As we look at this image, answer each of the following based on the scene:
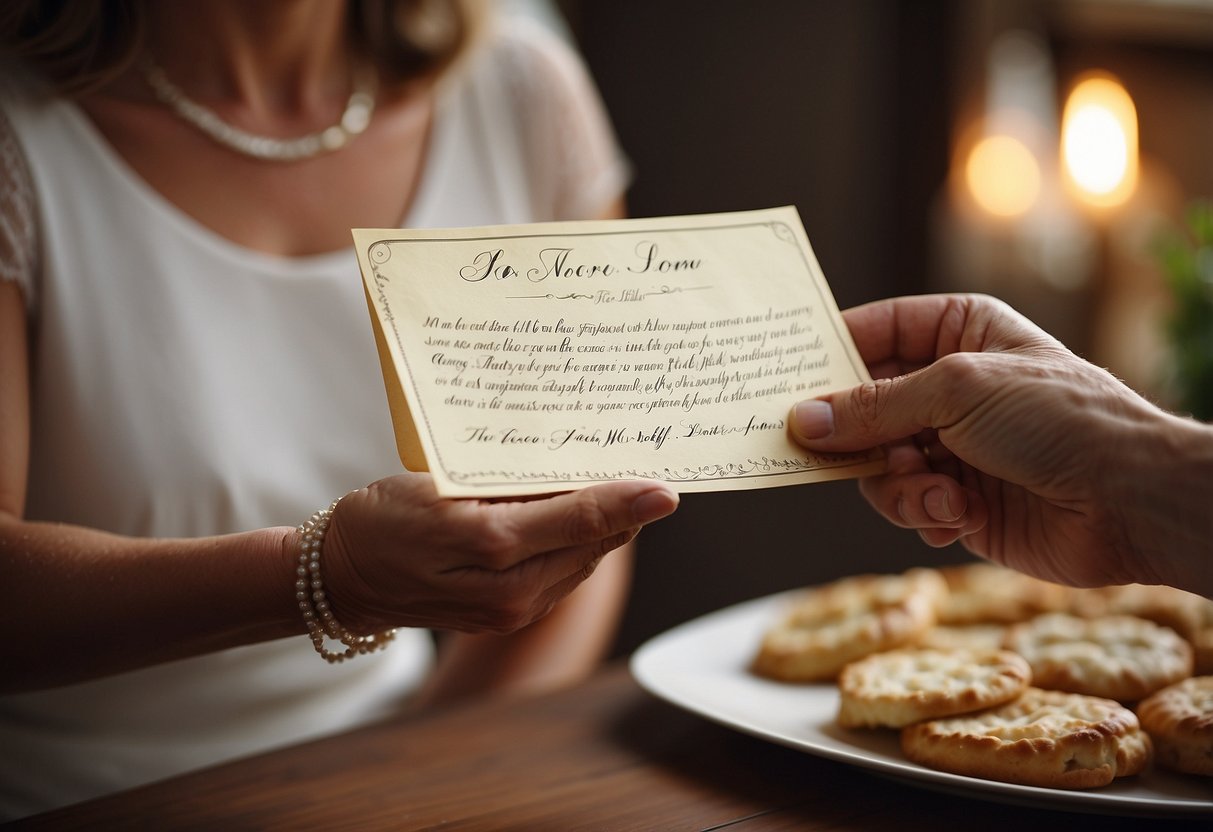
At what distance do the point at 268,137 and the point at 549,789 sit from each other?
80cm

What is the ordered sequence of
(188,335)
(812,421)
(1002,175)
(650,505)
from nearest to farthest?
(650,505) → (812,421) → (188,335) → (1002,175)

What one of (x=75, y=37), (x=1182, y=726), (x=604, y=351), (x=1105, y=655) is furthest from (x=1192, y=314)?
→ (x=75, y=37)

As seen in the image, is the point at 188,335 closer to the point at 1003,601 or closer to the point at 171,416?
the point at 171,416

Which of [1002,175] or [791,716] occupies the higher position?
[1002,175]

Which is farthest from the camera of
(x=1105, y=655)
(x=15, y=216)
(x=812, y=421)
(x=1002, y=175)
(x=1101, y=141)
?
(x=1002, y=175)

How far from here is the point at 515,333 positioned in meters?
0.69

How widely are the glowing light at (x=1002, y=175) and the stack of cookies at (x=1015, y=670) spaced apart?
1.45 m

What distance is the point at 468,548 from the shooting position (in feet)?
2.01

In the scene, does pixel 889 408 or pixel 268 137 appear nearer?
pixel 889 408

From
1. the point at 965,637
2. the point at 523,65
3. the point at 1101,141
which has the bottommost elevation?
the point at 965,637

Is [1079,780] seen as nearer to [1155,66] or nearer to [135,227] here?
[135,227]

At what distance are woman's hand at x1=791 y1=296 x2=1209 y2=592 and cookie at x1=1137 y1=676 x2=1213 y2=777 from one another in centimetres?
10

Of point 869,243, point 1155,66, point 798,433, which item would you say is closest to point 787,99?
point 869,243

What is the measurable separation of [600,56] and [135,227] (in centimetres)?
144
